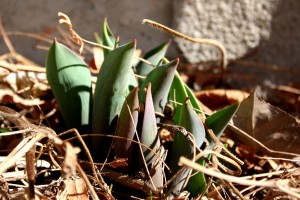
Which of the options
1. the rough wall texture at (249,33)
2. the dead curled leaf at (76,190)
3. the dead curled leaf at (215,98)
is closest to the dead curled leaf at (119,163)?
the dead curled leaf at (76,190)

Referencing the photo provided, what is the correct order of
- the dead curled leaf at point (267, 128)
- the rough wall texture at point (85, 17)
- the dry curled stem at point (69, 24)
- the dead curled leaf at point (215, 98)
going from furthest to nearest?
the rough wall texture at point (85, 17) < the dead curled leaf at point (215, 98) < the dead curled leaf at point (267, 128) < the dry curled stem at point (69, 24)

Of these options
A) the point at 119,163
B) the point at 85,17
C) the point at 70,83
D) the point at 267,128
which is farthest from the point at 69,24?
the point at 85,17

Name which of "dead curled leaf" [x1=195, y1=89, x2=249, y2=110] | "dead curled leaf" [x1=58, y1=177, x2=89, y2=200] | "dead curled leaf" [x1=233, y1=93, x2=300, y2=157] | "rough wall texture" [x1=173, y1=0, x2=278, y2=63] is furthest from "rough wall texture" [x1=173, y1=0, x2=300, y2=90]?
"dead curled leaf" [x1=58, y1=177, x2=89, y2=200]

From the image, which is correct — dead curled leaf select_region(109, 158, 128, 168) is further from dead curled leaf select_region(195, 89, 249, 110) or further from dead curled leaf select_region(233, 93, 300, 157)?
dead curled leaf select_region(195, 89, 249, 110)

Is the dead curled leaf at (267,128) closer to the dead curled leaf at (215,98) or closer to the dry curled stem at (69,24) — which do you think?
the dead curled leaf at (215,98)

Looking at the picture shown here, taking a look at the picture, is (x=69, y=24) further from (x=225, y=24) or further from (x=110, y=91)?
(x=225, y=24)

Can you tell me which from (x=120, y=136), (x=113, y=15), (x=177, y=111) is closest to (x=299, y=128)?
(x=177, y=111)

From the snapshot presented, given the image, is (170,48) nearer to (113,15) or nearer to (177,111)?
(113,15)
